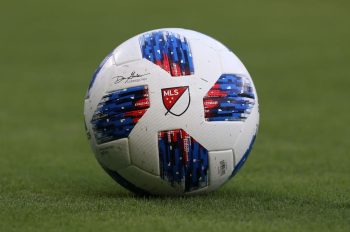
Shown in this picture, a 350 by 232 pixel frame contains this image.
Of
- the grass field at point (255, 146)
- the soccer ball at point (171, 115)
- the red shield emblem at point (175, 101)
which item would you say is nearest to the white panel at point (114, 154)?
the soccer ball at point (171, 115)

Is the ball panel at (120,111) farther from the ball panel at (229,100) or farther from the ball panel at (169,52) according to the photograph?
the ball panel at (229,100)

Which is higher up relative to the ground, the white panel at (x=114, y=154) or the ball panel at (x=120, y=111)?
the ball panel at (x=120, y=111)

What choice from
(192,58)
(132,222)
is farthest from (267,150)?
(132,222)

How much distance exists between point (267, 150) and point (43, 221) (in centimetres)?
502

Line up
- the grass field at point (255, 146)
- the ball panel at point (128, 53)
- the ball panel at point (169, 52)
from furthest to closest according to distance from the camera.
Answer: the ball panel at point (128, 53), the ball panel at point (169, 52), the grass field at point (255, 146)

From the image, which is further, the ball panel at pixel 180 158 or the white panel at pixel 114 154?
the white panel at pixel 114 154

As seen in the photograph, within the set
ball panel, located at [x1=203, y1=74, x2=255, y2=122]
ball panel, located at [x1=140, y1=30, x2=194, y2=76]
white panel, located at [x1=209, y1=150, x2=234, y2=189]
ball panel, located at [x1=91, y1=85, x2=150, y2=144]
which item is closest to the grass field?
white panel, located at [x1=209, y1=150, x2=234, y2=189]

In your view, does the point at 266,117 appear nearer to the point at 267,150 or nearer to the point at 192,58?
the point at 267,150

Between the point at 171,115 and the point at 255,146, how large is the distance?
4409 mm

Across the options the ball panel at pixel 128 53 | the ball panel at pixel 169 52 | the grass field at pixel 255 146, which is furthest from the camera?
the ball panel at pixel 128 53

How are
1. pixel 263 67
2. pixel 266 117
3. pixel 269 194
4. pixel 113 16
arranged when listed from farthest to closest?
pixel 113 16 → pixel 263 67 → pixel 266 117 → pixel 269 194

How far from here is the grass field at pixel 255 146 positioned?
16.3 feet

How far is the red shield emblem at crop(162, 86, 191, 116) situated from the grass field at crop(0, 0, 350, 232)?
661 millimetres

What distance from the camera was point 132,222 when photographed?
182 inches
